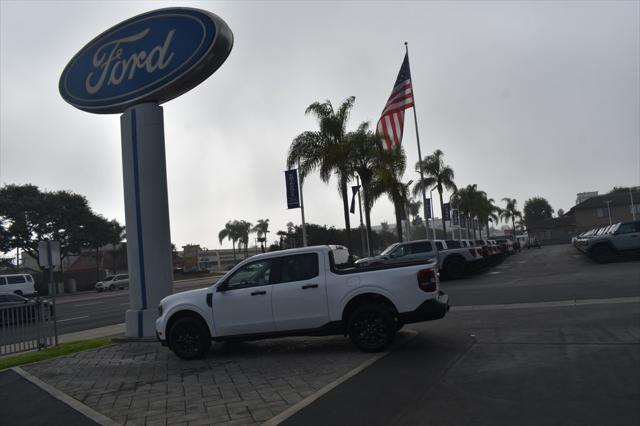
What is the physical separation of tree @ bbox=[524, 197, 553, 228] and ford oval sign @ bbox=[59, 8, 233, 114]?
13992 centimetres

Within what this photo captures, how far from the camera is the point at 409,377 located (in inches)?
272

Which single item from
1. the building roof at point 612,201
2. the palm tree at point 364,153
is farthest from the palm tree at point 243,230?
the palm tree at point 364,153

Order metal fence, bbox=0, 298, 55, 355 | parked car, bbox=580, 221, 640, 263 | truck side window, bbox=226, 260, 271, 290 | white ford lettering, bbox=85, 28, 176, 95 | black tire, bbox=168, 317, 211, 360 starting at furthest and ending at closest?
1. parked car, bbox=580, 221, 640, 263
2. white ford lettering, bbox=85, 28, 176, 95
3. metal fence, bbox=0, 298, 55, 355
4. black tire, bbox=168, 317, 211, 360
5. truck side window, bbox=226, 260, 271, 290

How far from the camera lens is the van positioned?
1387 inches

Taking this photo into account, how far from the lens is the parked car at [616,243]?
23047mm

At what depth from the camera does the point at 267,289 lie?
29.6 feet

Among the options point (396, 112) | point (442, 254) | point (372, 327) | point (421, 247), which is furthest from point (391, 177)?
point (372, 327)

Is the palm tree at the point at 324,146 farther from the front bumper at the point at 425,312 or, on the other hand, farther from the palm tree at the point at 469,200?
the palm tree at the point at 469,200

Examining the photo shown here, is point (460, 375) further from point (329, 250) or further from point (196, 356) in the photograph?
point (196, 356)

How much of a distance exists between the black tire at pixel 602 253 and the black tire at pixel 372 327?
18.7 metres

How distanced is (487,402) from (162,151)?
401 inches

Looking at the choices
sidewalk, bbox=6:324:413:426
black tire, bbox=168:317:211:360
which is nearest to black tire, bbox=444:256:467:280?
sidewalk, bbox=6:324:413:426

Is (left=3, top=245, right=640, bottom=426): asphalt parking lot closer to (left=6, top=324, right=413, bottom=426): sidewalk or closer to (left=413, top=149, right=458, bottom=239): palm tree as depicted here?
(left=6, top=324, right=413, bottom=426): sidewalk

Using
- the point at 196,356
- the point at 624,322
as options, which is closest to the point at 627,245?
the point at 624,322
